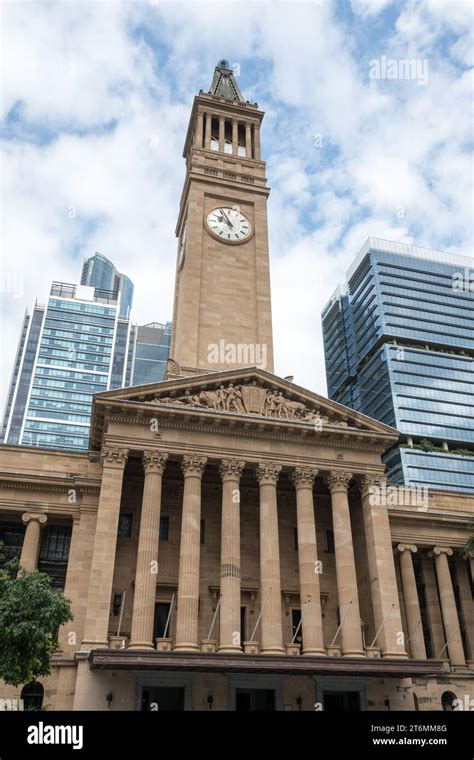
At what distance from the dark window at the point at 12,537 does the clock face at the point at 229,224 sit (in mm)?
29257

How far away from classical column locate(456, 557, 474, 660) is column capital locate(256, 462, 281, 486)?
17.3 metres

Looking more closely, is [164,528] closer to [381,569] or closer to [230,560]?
[230,560]

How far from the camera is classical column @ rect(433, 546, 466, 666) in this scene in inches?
1678

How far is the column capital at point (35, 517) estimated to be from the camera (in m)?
39.2

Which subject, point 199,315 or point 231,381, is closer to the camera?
point 231,381

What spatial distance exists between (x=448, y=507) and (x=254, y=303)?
72.6 ft

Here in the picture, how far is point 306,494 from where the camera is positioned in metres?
40.1

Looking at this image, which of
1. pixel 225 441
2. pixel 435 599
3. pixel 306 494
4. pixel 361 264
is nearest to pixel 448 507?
pixel 435 599

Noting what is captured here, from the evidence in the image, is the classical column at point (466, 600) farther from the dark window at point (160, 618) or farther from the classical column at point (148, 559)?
the classical column at point (148, 559)

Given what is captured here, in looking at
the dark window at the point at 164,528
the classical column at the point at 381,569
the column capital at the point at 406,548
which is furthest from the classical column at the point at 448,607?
the dark window at the point at 164,528

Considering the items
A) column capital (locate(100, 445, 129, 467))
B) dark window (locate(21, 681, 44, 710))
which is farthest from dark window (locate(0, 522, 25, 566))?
dark window (locate(21, 681, 44, 710))

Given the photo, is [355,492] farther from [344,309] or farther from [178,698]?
[344,309]

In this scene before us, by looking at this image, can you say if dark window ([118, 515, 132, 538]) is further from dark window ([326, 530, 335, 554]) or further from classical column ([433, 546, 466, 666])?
classical column ([433, 546, 466, 666])

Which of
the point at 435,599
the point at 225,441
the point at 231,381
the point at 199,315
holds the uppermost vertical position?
the point at 199,315
